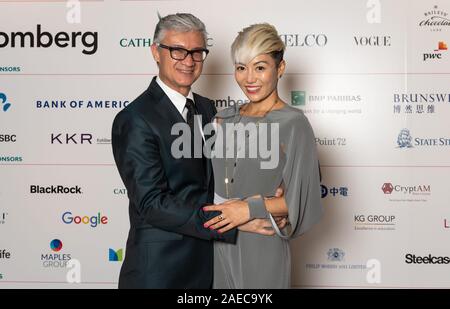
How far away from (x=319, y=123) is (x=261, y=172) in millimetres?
1534

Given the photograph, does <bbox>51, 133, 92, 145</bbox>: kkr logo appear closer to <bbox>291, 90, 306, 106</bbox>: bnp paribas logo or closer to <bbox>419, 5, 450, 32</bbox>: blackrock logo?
<bbox>291, 90, 306, 106</bbox>: bnp paribas logo

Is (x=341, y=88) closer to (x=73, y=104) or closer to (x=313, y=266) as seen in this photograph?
(x=313, y=266)

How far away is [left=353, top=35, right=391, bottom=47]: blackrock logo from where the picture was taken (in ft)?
13.0

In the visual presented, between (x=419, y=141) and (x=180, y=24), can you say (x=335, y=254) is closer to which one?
(x=419, y=141)

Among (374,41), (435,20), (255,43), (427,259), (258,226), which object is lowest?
(427,259)

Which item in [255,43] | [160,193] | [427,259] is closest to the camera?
[255,43]

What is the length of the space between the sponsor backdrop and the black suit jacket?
129 centimetres

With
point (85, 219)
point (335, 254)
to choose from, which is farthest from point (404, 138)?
point (85, 219)

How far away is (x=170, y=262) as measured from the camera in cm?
269

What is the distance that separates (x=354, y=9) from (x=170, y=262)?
2.12 m

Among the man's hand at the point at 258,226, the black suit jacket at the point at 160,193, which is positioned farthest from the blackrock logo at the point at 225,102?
the man's hand at the point at 258,226

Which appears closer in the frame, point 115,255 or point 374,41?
point 374,41

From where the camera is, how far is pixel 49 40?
4.11m

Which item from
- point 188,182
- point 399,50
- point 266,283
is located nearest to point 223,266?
point 266,283
